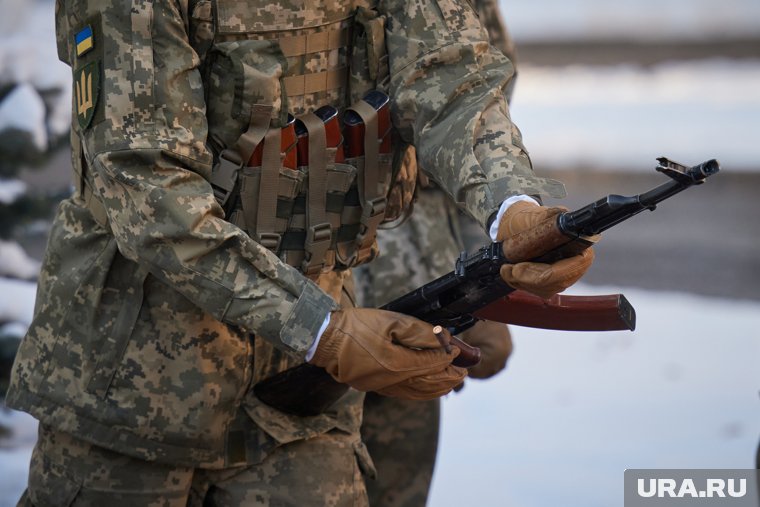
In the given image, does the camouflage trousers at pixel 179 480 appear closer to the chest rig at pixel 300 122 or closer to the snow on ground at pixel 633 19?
the chest rig at pixel 300 122

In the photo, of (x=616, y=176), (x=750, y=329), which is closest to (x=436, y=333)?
(x=750, y=329)

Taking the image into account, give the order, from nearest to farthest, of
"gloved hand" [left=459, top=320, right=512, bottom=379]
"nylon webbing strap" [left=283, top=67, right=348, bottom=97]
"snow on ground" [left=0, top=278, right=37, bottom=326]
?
1. "nylon webbing strap" [left=283, top=67, right=348, bottom=97]
2. "gloved hand" [left=459, top=320, right=512, bottom=379]
3. "snow on ground" [left=0, top=278, right=37, bottom=326]

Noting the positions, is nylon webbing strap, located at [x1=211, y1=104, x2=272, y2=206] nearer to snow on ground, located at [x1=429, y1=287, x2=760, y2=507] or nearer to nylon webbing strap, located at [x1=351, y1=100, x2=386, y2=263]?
nylon webbing strap, located at [x1=351, y1=100, x2=386, y2=263]

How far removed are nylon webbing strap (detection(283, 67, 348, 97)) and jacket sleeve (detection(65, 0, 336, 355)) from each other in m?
0.29

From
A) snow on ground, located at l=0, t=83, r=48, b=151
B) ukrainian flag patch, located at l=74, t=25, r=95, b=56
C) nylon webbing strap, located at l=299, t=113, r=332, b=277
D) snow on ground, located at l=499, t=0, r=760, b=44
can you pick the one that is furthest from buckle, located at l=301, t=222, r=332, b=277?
snow on ground, located at l=499, t=0, r=760, b=44

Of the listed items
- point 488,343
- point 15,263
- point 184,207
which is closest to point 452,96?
point 184,207

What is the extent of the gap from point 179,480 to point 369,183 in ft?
2.47

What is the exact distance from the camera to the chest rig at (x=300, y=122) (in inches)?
129

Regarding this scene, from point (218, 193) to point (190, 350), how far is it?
346 millimetres

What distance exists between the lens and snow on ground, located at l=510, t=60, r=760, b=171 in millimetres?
10430

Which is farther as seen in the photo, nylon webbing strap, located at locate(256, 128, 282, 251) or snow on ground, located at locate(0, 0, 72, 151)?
snow on ground, located at locate(0, 0, 72, 151)

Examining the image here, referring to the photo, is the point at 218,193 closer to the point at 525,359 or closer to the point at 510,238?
the point at 510,238

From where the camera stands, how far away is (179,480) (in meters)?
3.43

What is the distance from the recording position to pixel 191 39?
10.7ft
